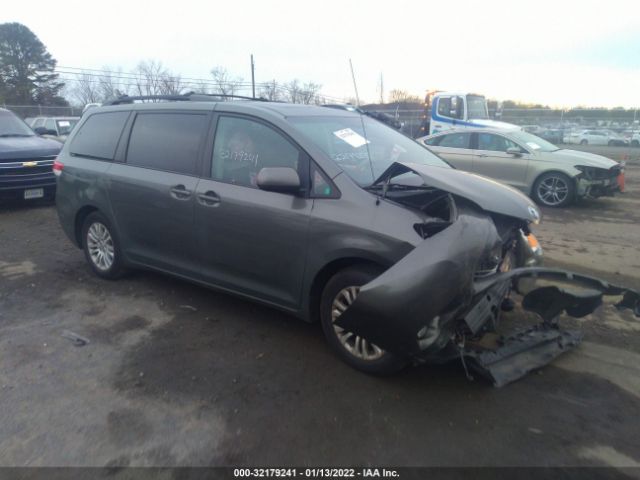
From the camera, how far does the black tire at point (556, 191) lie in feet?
30.3

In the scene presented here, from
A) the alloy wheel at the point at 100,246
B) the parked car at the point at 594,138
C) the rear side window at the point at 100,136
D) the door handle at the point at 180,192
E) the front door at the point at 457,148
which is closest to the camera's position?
the door handle at the point at 180,192

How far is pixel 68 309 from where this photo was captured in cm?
436

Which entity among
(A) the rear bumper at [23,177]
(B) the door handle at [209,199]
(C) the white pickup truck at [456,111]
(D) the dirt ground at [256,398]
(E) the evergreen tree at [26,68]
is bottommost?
(D) the dirt ground at [256,398]

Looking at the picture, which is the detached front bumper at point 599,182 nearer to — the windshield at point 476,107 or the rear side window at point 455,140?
the rear side window at point 455,140

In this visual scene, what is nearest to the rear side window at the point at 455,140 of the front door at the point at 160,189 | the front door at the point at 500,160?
the front door at the point at 500,160

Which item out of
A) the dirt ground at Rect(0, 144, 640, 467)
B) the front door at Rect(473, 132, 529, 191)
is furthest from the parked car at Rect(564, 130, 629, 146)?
the dirt ground at Rect(0, 144, 640, 467)

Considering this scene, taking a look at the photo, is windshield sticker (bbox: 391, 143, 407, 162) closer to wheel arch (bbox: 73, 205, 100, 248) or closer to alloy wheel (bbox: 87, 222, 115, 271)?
alloy wheel (bbox: 87, 222, 115, 271)

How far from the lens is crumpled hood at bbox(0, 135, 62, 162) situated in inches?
328

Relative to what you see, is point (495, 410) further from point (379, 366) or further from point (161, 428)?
point (161, 428)

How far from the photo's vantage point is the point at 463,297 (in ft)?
8.61

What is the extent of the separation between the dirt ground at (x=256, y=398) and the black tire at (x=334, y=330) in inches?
3.7

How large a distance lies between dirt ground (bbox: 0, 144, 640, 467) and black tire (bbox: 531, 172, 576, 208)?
5660mm

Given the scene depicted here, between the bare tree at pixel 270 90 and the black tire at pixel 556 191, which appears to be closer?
the black tire at pixel 556 191

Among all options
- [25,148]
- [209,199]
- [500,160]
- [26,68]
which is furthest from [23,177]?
[26,68]
